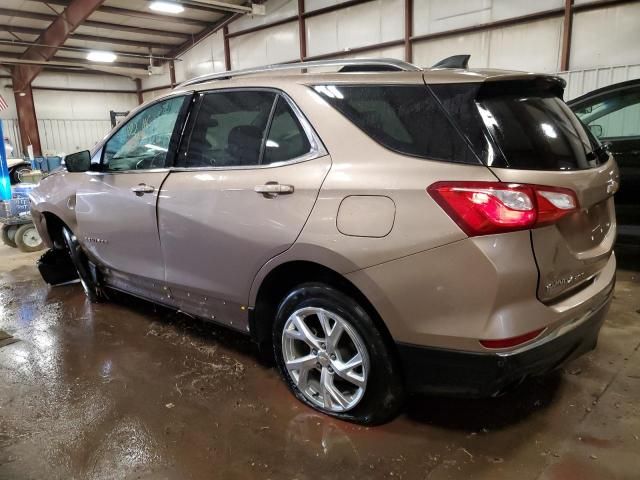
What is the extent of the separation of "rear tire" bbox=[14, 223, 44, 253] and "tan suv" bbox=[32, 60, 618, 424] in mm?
4473

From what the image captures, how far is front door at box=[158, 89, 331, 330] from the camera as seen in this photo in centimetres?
206

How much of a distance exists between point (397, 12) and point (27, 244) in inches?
329

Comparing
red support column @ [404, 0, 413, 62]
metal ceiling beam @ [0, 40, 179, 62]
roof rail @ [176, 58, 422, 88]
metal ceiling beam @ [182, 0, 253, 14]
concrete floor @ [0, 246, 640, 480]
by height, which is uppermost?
metal ceiling beam @ [182, 0, 253, 14]

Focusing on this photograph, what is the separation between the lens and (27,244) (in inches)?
241

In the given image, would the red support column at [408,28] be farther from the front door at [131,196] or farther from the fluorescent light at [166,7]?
the front door at [131,196]

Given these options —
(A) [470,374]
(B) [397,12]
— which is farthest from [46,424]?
(B) [397,12]

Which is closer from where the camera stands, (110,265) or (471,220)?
(471,220)

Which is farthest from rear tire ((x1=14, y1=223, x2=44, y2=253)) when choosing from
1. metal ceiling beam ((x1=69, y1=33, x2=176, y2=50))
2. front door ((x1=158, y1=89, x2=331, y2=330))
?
metal ceiling beam ((x1=69, y1=33, x2=176, y2=50))

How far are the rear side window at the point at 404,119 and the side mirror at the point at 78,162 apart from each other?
81.3 inches

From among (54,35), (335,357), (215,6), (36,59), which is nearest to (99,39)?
(54,35)

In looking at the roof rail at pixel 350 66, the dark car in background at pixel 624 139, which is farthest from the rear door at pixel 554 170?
the dark car in background at pixel 624 139

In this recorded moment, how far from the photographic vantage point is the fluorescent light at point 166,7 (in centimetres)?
1120

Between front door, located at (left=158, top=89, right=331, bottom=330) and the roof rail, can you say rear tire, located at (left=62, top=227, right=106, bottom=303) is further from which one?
the roof rail

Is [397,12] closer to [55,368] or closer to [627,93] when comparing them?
[627,93]
